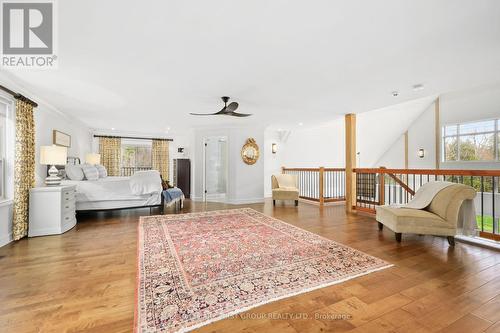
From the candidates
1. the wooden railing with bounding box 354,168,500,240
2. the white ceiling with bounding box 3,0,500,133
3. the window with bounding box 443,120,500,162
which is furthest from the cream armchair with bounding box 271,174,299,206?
the window with bounding box 443,120,500,162

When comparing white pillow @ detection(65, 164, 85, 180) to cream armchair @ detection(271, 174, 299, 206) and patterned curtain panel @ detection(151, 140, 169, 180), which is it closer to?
patterned curtain panel @ detection(151, 140, 169, 180)

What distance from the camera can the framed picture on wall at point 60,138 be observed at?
4535mm

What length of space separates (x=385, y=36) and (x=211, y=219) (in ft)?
12.6

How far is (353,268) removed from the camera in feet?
7.36

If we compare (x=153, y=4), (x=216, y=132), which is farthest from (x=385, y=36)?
(x=216, y=132)

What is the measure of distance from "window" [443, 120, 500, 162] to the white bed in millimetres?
9654

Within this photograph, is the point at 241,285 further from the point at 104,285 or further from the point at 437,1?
the point at 437,1

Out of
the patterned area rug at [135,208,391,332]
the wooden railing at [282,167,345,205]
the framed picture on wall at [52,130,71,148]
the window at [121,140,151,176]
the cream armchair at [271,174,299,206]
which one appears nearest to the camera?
the patterned area rug at [135,208,391,332]

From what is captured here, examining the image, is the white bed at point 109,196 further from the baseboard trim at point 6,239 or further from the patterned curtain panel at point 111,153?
the patterned curtain panel at point 111,153

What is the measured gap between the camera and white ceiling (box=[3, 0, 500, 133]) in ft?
5.72

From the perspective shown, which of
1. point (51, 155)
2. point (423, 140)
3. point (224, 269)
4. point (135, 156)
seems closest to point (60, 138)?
point (51, 155)

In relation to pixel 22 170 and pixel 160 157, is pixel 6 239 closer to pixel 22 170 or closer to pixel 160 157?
pixel 22 170

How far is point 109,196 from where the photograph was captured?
4504mm

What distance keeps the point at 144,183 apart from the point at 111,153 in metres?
4.12
